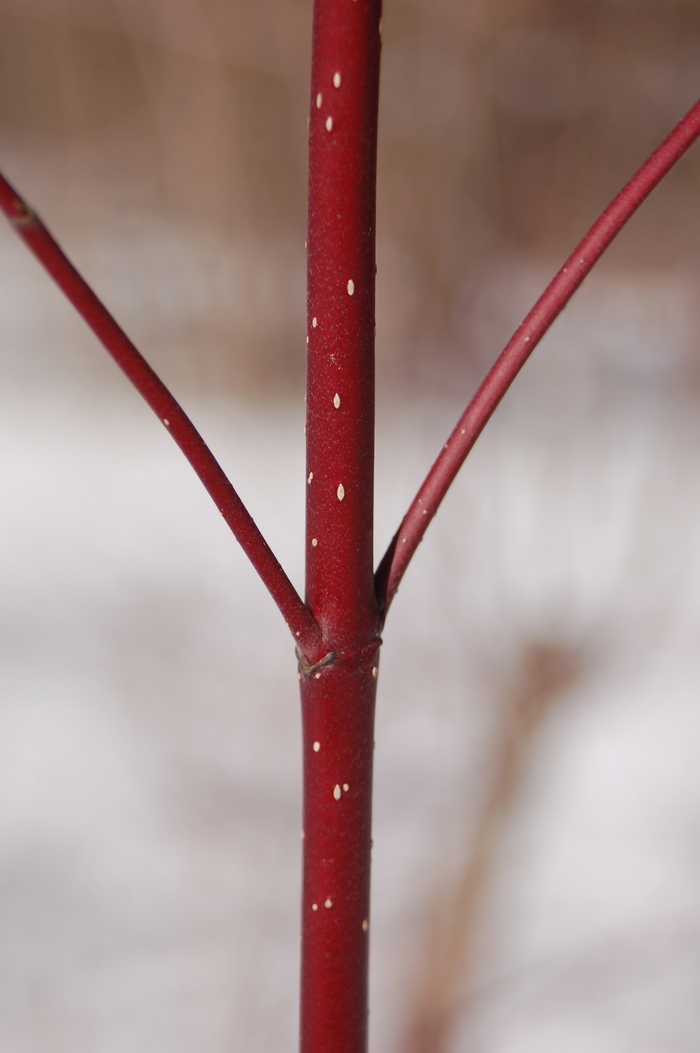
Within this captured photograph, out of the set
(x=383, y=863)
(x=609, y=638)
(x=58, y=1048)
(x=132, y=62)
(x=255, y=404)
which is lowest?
(x=58, y=1048)

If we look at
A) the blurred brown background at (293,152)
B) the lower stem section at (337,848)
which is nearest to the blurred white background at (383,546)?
the blurred brown background at (293,152)

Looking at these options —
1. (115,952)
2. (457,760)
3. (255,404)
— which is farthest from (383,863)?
(255,404)

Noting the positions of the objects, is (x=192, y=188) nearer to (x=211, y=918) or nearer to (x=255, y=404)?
(x=255, y=404)

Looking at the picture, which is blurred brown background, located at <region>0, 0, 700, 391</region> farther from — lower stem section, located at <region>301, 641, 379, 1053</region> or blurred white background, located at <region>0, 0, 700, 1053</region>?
lower stem section, located at <region>301, 641, 379, 1053</region>

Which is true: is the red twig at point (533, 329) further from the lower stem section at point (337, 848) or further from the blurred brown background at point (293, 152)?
the blurred brown background at point (293, 152)

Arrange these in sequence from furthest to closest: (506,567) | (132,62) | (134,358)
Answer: (506,567)
(132,62)
(134,358)

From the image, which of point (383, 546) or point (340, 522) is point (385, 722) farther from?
point (340, 522)
